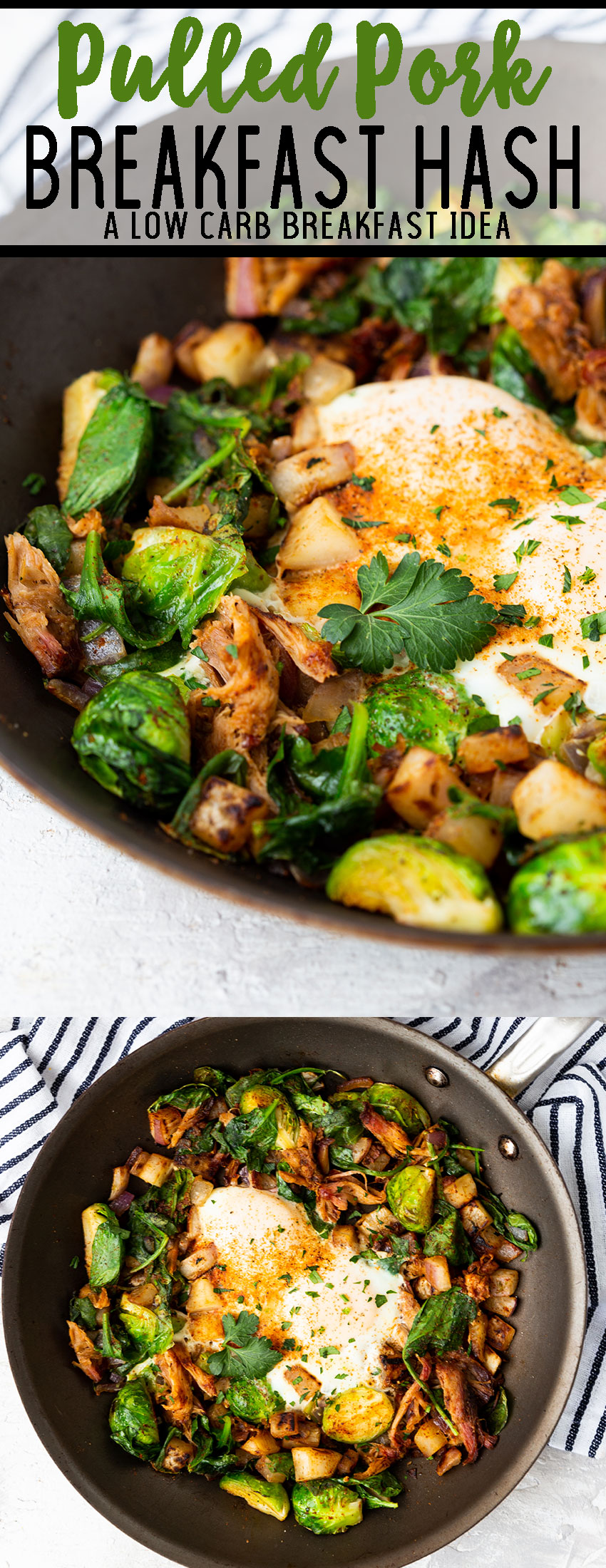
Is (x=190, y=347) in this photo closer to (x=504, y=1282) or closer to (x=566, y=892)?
(x=566, y=892)

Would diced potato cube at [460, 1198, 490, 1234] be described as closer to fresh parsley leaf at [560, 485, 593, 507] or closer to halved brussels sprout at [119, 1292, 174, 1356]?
halved brussels sprout at [119, 1292, 174, 1356]

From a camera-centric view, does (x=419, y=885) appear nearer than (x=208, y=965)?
Yes

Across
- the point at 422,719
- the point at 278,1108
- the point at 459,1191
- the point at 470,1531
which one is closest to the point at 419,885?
the point at 422,719

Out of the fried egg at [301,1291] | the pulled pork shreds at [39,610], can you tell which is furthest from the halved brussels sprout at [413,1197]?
the pulled pork shreds at [39,610]

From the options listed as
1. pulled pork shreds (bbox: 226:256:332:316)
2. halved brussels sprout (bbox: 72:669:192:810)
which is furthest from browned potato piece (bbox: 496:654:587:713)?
pulled pork shreds (bbox: 226:256:332:316)

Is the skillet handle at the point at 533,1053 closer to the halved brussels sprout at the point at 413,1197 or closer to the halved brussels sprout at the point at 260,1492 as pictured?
the halved brussels sprout at the point at 413,1197

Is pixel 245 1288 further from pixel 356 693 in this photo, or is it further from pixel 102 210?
pixel 102 210
